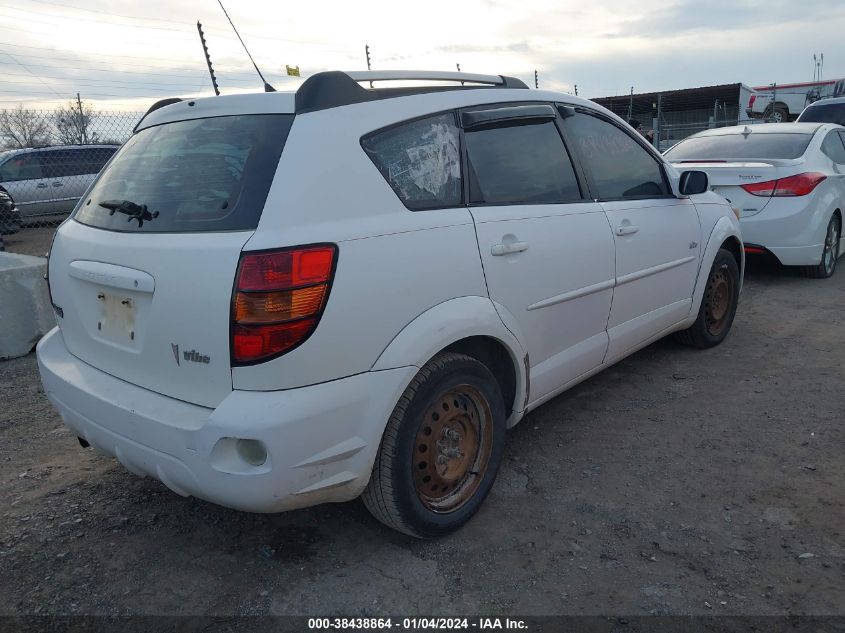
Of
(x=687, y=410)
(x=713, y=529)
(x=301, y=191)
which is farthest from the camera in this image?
(x=687, y=410)

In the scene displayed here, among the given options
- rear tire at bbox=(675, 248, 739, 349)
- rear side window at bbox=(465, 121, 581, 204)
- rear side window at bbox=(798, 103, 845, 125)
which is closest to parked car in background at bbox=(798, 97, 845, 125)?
rear side window at bbox=(798, 103, 845, 125)

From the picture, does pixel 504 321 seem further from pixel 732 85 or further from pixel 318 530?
pixel 732 85

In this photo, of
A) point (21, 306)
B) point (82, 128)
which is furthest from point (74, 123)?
point (21, 306)

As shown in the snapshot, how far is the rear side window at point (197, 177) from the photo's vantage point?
223cm

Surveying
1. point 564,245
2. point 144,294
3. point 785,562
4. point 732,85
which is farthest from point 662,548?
point 732,85

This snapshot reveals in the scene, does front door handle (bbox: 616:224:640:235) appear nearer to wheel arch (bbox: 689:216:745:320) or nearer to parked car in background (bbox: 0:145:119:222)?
wheel arch (bbox: 689:216:745:320)

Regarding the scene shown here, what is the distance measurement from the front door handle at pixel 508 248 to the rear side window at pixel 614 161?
0.90 meters

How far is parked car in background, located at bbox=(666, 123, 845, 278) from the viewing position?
21.0ft

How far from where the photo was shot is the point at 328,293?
2135mm

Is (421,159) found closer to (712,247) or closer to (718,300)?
(712,247)

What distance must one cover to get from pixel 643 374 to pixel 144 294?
3.31 m

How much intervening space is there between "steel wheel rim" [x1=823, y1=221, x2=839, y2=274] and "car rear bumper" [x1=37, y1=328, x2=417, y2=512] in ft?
20.4

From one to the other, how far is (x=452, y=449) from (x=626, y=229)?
1.64 meters

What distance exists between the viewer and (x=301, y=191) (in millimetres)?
2199
